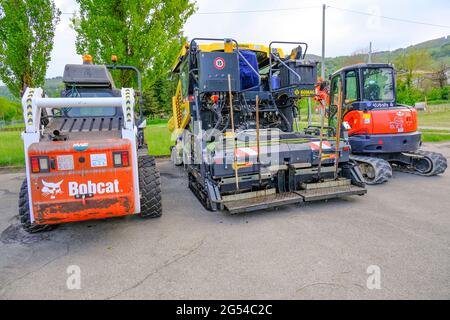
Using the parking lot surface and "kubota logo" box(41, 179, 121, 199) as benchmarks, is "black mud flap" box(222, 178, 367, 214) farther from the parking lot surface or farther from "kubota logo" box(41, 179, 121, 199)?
"kubota logo" box(41, 179, 121, 199)

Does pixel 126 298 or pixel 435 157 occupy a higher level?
pixel 435 157

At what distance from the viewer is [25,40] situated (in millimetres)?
9281

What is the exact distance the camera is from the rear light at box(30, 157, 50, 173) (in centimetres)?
339

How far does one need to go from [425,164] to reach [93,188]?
7271 millimetres

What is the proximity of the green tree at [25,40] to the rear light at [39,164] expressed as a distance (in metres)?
7.92

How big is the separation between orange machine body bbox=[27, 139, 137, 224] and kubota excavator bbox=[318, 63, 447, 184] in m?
4.55

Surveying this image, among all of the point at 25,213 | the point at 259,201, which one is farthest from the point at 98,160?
the point at 259,201

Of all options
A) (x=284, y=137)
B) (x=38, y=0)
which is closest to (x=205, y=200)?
(x=284, y=137)

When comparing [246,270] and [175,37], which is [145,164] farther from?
[175,37]

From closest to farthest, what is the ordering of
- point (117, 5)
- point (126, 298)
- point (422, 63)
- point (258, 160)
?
point (126, 298)
point (258, 160)
point (117, 5)
point (422, 63)

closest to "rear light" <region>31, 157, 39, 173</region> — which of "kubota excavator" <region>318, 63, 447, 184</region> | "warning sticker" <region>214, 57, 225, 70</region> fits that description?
"warning sticker" <region>214, 57, 225, 70</region>

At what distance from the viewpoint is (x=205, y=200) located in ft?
16.6

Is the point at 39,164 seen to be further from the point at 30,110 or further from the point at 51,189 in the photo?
the point at 30,110
